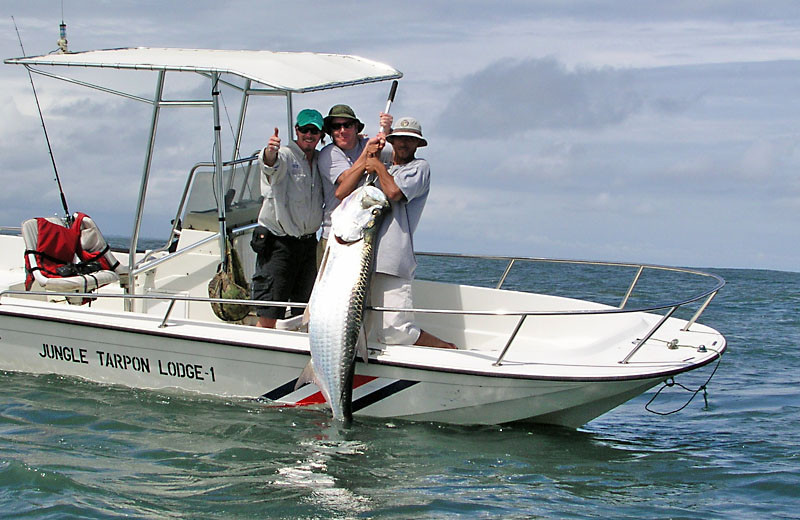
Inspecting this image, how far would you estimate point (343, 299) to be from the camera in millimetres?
5352

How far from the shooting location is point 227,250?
6.48 metres

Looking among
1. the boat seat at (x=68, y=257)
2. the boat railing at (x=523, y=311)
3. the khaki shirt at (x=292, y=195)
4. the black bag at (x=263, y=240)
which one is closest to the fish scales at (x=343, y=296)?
the boat railing at (x=523, y=311)

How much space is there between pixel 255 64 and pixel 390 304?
2.16 metres

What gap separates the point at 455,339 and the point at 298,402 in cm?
189

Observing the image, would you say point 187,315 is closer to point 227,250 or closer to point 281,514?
point 227,250

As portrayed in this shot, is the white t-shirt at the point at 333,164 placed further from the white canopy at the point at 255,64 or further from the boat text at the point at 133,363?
the boat text at the point at 133,363

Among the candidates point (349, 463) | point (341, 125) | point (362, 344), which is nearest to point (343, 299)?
point (362, 344)

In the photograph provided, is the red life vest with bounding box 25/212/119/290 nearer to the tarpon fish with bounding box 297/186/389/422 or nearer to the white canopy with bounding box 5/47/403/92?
the white canopy with bounding box 5/47/403/92

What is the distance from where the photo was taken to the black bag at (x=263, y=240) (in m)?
6.22

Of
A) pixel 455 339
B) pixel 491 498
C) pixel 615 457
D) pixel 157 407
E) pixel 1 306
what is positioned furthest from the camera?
pixel 455 339

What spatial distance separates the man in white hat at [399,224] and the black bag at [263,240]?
2.96 ft

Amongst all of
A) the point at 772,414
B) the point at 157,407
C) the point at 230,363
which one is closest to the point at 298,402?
the point at 230,363

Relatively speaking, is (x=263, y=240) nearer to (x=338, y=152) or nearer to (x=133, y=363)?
(x=338, y=152)

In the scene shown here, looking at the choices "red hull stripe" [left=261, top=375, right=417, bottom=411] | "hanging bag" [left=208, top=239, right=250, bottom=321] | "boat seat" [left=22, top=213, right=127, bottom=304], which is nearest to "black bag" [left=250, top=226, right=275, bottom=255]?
"hanging bag" [left=208, top=239, right=250, bottom=321]
